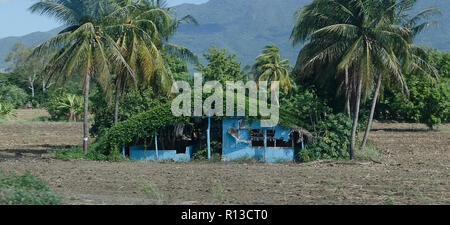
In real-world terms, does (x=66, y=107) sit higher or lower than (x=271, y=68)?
lower

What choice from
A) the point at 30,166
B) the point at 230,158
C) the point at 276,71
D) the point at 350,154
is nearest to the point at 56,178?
the point at 30,166

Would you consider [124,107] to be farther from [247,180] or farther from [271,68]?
[271,68]

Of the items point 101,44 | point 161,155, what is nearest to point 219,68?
point 101,44

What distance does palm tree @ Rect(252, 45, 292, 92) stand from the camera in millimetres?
41438

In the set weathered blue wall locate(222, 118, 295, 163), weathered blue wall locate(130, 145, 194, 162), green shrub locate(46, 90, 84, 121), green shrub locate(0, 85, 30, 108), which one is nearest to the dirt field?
weathered blue wall locate(222, 118, 295, 163)

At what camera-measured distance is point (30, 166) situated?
56.3 ft

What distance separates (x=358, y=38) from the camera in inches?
742

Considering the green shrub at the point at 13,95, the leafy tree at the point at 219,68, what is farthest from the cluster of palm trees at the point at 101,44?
the green shrub at the point at 13,95

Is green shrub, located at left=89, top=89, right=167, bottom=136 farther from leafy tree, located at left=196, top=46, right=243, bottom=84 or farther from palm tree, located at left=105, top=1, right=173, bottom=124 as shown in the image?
leafy tree, located at left=196, top=46, right=243, bottom=84

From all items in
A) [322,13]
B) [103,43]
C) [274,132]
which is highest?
[322,13]

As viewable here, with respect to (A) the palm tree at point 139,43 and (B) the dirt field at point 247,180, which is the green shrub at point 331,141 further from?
(A) the palm tree at point 139,43

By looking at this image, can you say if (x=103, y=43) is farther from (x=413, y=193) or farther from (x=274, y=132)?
(x=413, y=193)

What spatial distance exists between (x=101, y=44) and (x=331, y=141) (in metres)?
10.5
